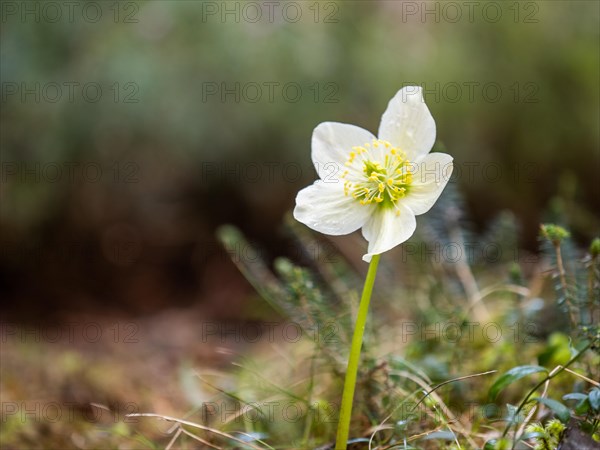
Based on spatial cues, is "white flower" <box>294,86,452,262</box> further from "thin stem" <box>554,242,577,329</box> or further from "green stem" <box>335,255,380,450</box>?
"thin stem" <box>554,242,577,329</box>

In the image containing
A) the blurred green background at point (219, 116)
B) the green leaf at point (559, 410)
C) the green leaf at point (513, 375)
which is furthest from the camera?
the blurred green background at point (219, 116)

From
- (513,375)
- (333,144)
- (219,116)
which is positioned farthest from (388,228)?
(219,116)

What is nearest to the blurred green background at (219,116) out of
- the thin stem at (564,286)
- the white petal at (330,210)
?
the thin stem at (564,286)

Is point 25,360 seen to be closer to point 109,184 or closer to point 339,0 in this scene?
point 109,184

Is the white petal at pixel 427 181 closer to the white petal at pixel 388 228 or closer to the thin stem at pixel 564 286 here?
the white petal at pixel 388 228

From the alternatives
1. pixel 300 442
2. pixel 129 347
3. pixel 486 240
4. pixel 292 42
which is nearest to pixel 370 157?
pixel 300 442

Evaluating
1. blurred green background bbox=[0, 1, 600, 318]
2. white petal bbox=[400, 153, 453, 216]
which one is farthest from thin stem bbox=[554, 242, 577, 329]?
blurred green background bbox=[0, 1, 600, 318]

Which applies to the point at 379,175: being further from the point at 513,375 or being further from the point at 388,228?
the point at 513,375
